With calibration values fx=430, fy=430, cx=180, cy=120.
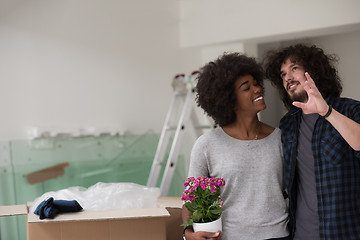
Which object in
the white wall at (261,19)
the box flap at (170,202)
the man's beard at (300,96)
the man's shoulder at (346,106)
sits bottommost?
the box flap at (170,202)

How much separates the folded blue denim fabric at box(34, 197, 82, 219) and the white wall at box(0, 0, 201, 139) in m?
1.50

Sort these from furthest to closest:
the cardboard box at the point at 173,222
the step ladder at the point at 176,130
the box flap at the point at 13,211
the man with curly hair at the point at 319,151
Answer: the step ladder at the point at 176,130 < the cardboard box at the point at 173,222 < the box flap at the point at 13,211 < the man with curly hair at the point at 319,151

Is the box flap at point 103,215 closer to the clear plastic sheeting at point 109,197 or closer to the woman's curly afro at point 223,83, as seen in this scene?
the clear plastic sheeting at point 109,197

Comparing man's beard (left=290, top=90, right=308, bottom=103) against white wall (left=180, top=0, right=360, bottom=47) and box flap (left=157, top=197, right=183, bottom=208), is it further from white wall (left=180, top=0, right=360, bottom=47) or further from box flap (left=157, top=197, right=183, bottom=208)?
white wall (left=180, top=0, right=360, bottom=47)

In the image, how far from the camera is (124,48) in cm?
386

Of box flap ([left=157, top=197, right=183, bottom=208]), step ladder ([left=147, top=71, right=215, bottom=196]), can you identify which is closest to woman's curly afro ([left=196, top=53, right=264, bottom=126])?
box flap ([left=157, top=197, right=183, bottom=208])

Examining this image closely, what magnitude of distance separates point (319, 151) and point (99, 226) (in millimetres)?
1024

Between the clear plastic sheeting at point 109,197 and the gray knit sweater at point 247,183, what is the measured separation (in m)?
0.71

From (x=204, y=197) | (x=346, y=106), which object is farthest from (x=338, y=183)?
(x=204, y=197)

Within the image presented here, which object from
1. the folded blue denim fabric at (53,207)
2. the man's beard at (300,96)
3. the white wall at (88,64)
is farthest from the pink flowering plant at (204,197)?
the white wall at (88,64)

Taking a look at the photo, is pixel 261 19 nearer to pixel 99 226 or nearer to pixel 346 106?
pixel 346 106

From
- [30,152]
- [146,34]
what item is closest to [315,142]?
[30,152]

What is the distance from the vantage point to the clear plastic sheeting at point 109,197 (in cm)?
221

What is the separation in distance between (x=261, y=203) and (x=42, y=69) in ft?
7.79
